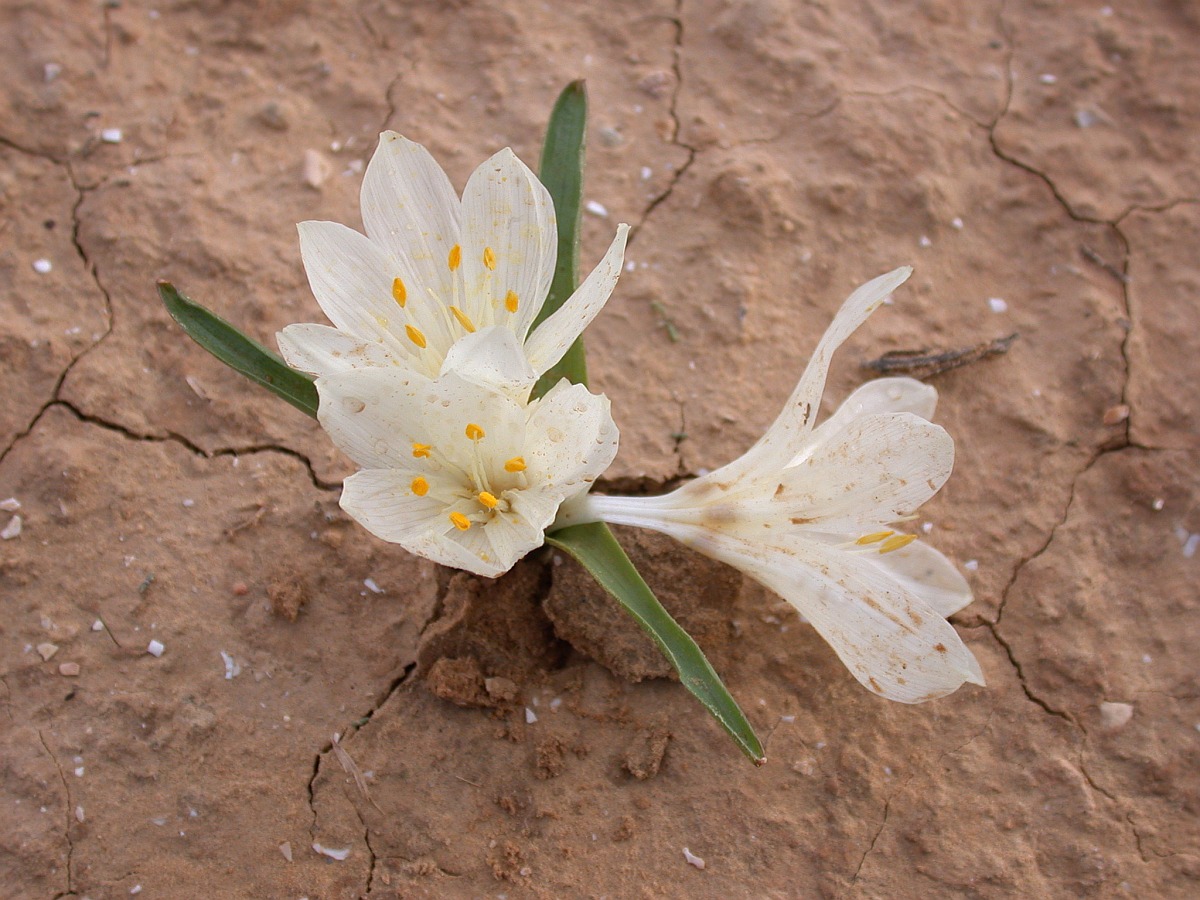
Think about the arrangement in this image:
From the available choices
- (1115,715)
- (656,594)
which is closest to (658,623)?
(656,594)

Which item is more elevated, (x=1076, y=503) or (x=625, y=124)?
(x=625, y=124)

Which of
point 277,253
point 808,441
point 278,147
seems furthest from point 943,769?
point 278,147

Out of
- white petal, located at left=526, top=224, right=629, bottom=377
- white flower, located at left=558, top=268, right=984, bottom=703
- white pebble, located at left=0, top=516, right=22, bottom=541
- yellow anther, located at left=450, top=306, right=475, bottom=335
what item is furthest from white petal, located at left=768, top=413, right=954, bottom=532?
white pebble, located at left=0, top=516, right=22, bottom=541

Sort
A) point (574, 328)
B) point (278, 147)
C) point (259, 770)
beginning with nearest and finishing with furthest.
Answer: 1. point (574, 328)
2. point (259, 770)
3. point (278, 147)

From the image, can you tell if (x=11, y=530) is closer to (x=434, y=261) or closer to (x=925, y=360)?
(x=434, y=261)

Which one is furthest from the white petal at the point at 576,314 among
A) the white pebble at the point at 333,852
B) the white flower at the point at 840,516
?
the white pebble at the point at 333,852

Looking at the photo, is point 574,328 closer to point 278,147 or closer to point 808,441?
point 808,441

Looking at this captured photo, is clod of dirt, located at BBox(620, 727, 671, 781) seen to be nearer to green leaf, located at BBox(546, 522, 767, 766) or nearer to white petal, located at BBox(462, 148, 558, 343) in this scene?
green leaf, located at BBox(546, 522, 767, 766)
